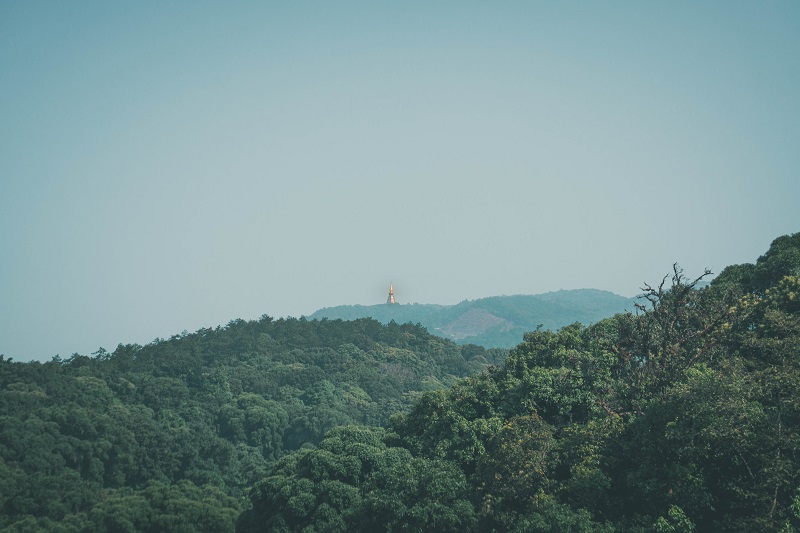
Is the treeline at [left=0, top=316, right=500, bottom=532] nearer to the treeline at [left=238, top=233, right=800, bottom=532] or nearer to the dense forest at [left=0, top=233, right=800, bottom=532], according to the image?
the dense forest at [left=0, top=233, right=800, bottom=532]

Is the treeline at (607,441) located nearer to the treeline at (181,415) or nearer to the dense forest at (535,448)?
the dense forest at (535,448)

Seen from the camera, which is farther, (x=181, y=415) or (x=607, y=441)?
(x=181, y=415)

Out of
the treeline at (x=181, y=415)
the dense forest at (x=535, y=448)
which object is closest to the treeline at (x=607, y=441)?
the dense forest at (x=535, y=448)

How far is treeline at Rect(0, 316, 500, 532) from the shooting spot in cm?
4494

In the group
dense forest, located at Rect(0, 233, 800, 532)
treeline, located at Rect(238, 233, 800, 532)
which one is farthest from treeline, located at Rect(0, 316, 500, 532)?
treeline, located at Rect(238, 233, 800, 532)

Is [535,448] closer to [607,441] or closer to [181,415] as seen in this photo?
[607,441]

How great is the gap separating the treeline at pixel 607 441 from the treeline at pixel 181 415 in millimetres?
13179

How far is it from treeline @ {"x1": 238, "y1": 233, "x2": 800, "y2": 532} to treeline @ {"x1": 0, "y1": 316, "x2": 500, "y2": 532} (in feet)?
43.2

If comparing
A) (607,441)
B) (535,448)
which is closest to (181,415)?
(535,448)

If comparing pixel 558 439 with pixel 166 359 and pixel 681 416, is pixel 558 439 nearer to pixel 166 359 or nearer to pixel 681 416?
pixel 681 416

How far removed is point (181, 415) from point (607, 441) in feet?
193

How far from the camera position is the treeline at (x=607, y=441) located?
68.6 ft

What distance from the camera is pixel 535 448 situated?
26703 millimetres

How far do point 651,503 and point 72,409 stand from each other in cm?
5483
